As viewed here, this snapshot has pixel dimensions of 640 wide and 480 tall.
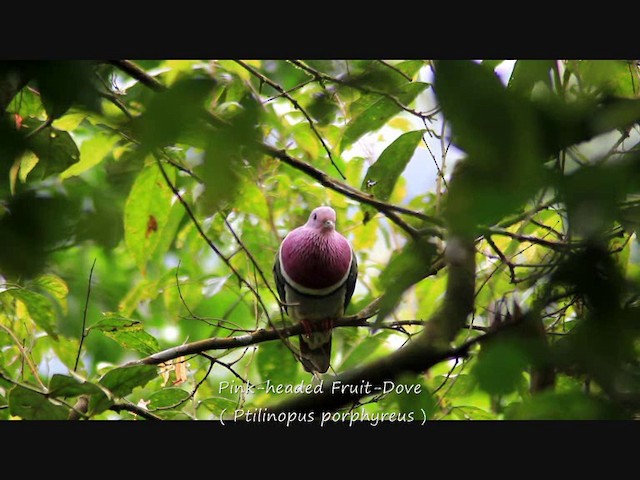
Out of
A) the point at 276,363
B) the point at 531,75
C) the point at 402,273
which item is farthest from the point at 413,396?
the point at 276,363

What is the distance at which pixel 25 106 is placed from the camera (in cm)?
98

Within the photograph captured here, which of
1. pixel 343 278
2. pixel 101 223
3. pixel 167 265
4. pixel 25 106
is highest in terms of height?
pixel 167 265

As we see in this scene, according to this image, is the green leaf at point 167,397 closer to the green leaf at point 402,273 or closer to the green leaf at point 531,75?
the green leaf at point 402,273

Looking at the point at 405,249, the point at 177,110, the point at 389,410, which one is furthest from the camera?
the point at 389,410

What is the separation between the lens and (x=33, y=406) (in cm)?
112

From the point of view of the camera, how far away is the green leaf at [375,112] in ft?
3.73

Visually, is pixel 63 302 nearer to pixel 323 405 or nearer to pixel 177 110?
pixel 323 405

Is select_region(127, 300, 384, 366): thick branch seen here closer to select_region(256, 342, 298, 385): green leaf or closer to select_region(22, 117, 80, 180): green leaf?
select_region(256, 342, 298, 385): green leaf

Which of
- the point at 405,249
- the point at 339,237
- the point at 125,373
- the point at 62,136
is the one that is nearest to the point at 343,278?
the point at 339,237

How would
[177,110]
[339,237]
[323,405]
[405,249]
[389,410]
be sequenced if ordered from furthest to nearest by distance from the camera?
[339,237]
[389,410]
[323,405]
[405,249]
[177,110]

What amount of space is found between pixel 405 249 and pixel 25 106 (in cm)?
63

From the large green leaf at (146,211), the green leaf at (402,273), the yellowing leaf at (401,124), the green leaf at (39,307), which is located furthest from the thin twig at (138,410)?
the yellowing leaf at (401,124)

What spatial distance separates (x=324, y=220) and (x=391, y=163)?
34.1 inches

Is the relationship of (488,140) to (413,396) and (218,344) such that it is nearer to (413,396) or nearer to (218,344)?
(413,396)
